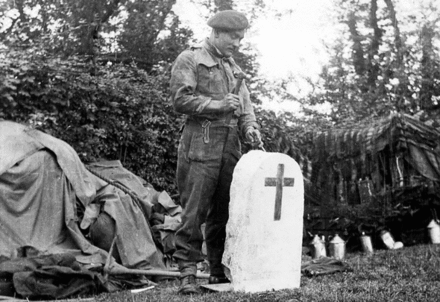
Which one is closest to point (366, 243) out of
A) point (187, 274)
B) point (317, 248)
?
point (317, 248)

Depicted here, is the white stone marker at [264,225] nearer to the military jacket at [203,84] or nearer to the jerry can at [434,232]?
the military jacket at [203,84]

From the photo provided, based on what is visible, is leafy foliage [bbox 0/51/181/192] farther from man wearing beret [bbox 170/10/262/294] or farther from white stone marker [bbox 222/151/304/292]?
white stone marker [bbox 222/151/304/292]

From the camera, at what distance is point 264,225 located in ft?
17.5

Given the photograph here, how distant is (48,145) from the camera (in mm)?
7926

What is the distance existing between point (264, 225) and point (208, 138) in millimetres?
899

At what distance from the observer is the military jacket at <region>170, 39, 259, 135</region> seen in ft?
18.0

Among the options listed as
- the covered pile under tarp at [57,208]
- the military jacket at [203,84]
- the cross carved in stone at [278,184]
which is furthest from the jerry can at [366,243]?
the cross carved in stone at [278,184]

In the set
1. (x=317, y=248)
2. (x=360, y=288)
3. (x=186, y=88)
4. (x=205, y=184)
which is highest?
(x=186, y=88)

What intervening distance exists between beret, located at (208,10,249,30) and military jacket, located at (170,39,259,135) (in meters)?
0.24

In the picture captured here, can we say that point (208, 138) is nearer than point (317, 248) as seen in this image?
Yes

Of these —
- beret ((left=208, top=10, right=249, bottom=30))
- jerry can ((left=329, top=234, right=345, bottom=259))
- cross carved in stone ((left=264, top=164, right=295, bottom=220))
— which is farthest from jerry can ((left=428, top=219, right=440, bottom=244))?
beret ((left=208, top=10, right=249, bottom=30))

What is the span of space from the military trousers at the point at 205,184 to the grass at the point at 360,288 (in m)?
0.49

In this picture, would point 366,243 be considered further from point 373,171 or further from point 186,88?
point 186,88

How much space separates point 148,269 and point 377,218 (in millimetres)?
4952
